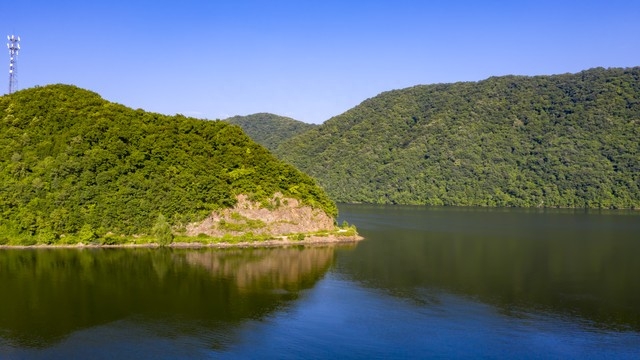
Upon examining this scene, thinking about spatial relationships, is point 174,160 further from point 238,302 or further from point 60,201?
point 238,302

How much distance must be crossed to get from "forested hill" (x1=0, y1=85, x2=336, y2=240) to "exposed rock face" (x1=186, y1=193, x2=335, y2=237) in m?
1.73

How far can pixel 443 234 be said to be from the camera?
436ft

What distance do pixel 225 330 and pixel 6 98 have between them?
100213 mm

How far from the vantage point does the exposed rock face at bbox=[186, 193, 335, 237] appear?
349 ft

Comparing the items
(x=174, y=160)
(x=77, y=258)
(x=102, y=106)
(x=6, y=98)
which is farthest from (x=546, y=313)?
(x=6, y=98)

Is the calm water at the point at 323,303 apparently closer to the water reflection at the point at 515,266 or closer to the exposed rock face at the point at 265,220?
the water reflection at the point at 515,266

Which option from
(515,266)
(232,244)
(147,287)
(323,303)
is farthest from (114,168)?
(515,266)

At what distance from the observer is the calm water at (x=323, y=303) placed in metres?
49.2

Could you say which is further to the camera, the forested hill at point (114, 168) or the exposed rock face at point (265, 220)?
the exposed rock face at point (265, 220)

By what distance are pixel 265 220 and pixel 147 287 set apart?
42.9m

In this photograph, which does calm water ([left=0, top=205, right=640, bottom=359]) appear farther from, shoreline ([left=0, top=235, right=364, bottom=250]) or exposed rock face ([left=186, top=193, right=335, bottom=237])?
exposed rock face ([left=186, top=193, right=335, bottom=237])

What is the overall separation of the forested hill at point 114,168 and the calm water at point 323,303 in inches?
423

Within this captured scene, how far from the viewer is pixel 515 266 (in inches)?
3565

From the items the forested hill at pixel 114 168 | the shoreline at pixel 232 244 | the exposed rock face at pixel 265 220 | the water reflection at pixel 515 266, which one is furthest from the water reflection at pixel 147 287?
the water reflection at pixel 515 266
